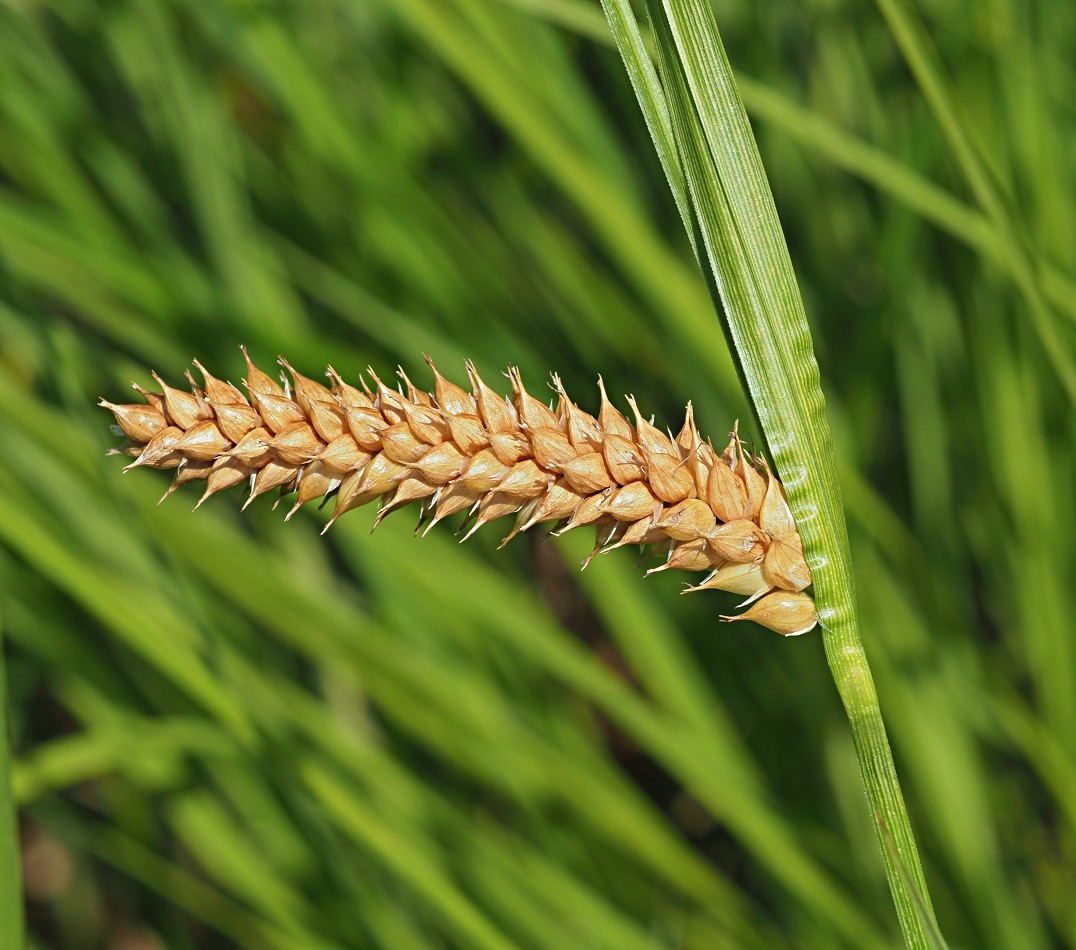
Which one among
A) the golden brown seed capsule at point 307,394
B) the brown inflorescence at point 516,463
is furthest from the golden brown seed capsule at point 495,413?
the golden brown seed capsule at point 307,394

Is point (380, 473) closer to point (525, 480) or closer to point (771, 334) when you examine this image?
point (525, 480)

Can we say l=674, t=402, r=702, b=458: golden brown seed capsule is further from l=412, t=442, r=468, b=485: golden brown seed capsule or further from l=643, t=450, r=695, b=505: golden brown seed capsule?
l=412, t=442, r=468, b=485: golden brown seed capsule

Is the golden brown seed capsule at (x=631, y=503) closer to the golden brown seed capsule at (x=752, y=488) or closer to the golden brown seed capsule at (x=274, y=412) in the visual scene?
the golden brown seed capsule at (x=752, y=488)

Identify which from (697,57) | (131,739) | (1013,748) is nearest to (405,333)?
(131,739)

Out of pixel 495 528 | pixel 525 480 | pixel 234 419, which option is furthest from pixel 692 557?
pixel 495 528

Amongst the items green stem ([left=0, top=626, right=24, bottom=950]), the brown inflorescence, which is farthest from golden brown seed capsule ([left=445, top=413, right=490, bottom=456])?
green stem ([left=0, top=626, right=24, bottom=950])

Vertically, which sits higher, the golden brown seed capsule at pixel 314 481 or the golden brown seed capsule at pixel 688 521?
the golden brown seed capsule at pixel 688 521

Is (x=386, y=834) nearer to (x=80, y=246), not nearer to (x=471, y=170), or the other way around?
(x=80, y=246)
